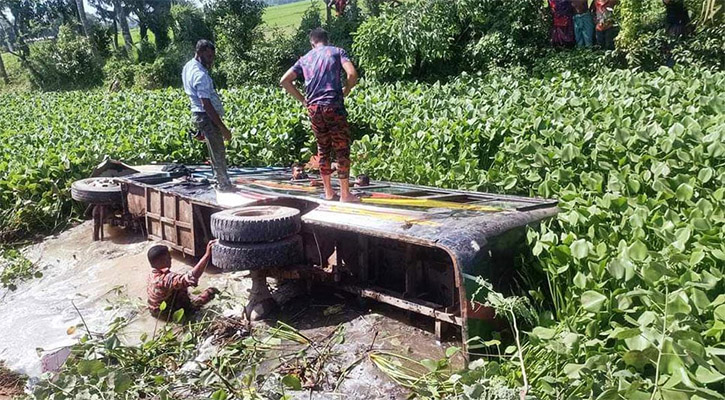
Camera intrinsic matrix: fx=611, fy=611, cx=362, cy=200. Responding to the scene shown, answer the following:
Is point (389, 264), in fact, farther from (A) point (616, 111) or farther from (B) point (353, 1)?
(B) point (353, 1)

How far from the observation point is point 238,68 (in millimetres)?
22547

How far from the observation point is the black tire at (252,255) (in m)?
4.95

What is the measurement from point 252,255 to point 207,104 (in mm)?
2281

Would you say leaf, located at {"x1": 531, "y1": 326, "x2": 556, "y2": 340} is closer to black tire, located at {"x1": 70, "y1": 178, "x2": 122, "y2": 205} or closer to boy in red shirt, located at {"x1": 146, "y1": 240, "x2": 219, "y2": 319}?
boy in red shirt, located at {"x1": 146, "y1": 240, "x2": 219, "y2": 319}

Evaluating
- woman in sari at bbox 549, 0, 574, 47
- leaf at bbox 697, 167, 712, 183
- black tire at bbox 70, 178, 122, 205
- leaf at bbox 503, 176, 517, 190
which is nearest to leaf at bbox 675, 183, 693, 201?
leaf at bbox 697, 167, 712, 183

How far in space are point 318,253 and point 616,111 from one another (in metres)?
3.51

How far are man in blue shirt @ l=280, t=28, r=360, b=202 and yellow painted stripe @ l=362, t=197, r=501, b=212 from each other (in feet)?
0.78

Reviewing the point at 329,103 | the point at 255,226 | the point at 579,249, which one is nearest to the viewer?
the point at 579,249

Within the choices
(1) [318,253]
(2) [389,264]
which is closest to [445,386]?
(2) [389,264]

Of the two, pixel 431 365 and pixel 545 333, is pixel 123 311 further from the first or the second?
pixel 545 333

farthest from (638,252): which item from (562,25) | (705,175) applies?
(562,25)

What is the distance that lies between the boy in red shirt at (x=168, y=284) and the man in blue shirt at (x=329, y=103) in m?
1.35

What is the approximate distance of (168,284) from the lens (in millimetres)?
5434

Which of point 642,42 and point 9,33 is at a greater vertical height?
point 9,33
